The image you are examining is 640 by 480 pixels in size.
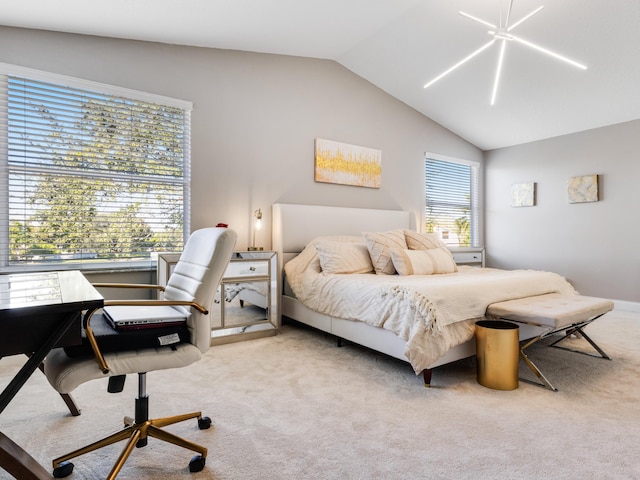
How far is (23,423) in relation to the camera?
6.17 ft

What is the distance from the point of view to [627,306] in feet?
15.0

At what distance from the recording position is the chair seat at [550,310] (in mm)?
2326

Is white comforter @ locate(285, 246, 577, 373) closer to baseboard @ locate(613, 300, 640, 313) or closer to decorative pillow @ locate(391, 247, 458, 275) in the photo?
decorative pillow @ locate(391, 247, 458, 275)

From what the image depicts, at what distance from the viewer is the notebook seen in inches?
Result: 58.7

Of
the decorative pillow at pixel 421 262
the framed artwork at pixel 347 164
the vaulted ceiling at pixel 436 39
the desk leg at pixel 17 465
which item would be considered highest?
the vaulted ceiling at pixel 436 39

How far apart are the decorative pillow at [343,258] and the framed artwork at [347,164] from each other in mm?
1129

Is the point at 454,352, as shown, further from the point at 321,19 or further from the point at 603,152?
the point at 603,152

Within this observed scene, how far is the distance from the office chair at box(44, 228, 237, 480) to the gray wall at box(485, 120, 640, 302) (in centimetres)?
495

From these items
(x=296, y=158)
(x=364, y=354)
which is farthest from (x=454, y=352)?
(x=296, y=158)

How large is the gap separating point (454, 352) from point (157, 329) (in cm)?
186

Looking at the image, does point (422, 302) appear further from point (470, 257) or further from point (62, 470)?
point (470, 257)

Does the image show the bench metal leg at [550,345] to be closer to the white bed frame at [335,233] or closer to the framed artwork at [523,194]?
the white bed frame at [335,233]

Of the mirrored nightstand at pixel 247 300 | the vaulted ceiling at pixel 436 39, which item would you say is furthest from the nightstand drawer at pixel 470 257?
the mirrored nightstand at pixel 247 300

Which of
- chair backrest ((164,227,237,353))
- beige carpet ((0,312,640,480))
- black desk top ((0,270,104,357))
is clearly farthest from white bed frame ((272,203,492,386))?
black desk top ((0,270,104,357))
